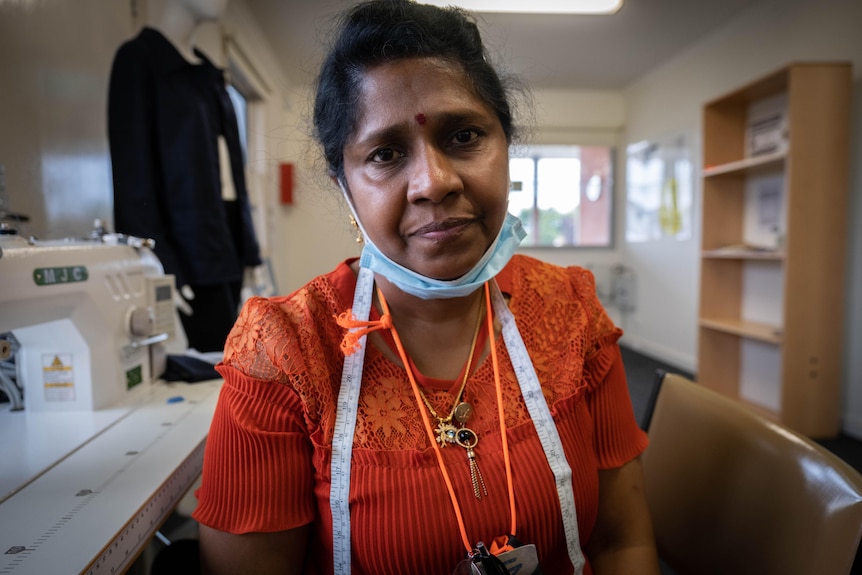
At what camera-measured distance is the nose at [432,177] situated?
28.8 inches

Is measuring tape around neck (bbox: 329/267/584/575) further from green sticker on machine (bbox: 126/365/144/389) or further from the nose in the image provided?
green sticker on machine (bbox: 126/365/144/389)

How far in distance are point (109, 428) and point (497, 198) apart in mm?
878

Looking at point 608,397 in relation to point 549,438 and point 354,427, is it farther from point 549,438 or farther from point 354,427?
point 354,427

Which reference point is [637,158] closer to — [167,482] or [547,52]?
[547,52]

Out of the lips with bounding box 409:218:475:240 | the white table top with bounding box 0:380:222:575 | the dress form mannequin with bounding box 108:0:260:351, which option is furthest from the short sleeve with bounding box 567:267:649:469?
the dress form mannequin with bounding box 108:0:260:351

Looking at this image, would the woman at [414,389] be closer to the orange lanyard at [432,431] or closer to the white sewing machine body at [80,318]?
the orange lanyard at [432,431]

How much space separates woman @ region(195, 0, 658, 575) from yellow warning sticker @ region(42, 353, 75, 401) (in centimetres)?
48

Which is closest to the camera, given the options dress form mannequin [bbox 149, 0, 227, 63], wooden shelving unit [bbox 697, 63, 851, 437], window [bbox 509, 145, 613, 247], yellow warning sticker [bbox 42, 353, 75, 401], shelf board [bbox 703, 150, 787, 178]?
yellow warning sticker [bbox 42, 353, 75, 401]

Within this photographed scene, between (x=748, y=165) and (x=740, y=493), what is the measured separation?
2698 millimetres

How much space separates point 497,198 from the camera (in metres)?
0.80

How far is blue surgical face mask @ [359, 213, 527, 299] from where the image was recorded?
31.5 inches

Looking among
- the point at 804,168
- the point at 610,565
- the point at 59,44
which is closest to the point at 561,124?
the point at 804,168

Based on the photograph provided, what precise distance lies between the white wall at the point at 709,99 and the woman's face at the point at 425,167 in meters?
2.88

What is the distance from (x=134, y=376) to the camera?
1144mm
